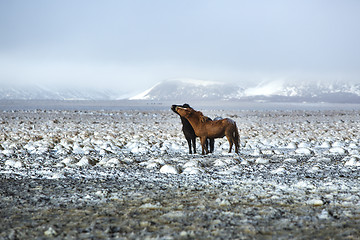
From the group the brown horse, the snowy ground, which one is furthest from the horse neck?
the snowy ground

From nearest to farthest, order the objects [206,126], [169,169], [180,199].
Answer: [180,199] → [169,169] → [206,126]

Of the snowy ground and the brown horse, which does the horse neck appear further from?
the snowy ground

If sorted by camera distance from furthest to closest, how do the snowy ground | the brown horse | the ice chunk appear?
1. the brown horse
2. the ice chunk
3. the snowy ground

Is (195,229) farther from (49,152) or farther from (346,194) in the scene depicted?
(49,152)

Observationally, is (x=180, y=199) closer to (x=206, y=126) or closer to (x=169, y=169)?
(x=169, y=169)

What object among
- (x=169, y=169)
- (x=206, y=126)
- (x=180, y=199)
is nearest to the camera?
(x=180, y=199)

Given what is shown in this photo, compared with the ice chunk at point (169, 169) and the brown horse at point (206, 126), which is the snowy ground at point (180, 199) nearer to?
the ice chunk at point (169, 169)

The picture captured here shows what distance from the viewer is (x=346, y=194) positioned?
434 cm

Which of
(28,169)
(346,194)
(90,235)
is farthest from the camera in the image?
(28,169)

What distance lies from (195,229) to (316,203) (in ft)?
5.18

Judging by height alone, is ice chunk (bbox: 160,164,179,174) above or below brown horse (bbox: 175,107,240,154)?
below

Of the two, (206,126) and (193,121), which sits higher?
(193,121)

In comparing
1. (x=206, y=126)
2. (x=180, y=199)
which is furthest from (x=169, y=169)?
(x=206, y=126)

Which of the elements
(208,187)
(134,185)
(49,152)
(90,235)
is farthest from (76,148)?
(90,235)
